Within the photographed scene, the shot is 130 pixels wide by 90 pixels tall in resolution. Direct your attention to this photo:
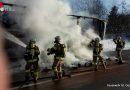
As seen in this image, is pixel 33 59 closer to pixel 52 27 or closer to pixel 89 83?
pixel 89 83

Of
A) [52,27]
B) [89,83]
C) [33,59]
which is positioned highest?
[52,27]

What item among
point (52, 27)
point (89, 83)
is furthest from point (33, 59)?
point (52, 27)

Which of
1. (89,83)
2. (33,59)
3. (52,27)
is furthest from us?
(52,27)

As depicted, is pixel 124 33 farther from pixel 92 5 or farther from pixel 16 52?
pixel 16 52

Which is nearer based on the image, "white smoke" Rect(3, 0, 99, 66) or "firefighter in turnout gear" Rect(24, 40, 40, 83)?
"firefighter in turnout gear" Rect(24, 40, 40, 83)

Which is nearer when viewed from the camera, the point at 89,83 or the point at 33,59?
the point at 89,83

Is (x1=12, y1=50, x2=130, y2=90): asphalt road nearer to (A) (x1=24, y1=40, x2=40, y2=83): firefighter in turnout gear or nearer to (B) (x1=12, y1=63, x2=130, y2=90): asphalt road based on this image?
(B) (x1=12, y1=63, x2=130, y2=90): asphalt road

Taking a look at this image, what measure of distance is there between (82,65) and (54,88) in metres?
6.68

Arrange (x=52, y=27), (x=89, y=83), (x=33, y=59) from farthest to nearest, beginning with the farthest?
(x=52, y=27), (x=33, y=59), (x=89, y=83)

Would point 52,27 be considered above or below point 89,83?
above

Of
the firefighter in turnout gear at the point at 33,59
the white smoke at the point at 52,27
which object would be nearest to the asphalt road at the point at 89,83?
the firefighter in turnout gear at the point at 33,59

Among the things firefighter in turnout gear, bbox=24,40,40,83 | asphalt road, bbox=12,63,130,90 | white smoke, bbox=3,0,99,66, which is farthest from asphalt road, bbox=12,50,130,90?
white smoke, bbox=3,0,99,66

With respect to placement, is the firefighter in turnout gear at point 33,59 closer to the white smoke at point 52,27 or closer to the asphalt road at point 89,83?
the asphalt road at point 89,83

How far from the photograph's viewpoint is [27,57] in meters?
11.9
